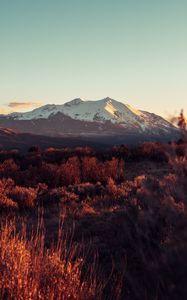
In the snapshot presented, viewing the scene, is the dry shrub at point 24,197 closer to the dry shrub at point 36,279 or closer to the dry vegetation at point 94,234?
the dry vegetation at point 94,234

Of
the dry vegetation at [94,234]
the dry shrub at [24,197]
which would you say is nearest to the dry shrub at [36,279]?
the dry vegetation at [94,234]

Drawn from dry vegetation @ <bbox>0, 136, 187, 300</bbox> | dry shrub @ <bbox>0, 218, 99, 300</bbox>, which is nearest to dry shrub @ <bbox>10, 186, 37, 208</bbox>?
dry vegetation @ <bbox>0, 136, 187, 300</bbox>

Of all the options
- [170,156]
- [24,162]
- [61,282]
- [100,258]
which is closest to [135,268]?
[100,258]

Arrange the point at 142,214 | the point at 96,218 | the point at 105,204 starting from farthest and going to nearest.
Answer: the point at 105,204 → the point at 96,218 → the point at 142,214

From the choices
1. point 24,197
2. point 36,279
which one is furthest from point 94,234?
point 36,279

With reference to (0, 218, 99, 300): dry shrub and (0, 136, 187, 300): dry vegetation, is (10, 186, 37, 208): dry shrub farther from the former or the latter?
(0, 218, 99, 300): dry shrub

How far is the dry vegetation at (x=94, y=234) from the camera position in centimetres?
386

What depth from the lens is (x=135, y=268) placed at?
6430 mm

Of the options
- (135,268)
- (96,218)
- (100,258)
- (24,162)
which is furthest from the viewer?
(24,162)

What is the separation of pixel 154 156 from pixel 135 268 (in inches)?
633

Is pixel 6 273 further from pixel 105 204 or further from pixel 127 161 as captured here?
pixel 127 161

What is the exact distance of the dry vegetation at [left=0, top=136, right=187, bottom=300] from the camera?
386cm

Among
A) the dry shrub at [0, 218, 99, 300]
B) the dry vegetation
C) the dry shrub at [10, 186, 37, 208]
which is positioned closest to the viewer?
the dry vegetation

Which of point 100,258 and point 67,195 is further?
point 67,195
